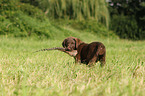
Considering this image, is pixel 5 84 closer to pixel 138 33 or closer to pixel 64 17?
pixel 64 17

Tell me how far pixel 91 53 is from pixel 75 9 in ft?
41.8

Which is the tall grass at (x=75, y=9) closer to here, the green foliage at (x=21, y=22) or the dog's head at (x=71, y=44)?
the green foliage at (x=21, y=22)

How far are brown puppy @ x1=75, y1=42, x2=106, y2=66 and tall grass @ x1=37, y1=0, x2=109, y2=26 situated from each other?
12.0 metres

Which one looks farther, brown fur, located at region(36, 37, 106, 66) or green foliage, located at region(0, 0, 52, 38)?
green foliage, located at region(0, 0, 52, 38)

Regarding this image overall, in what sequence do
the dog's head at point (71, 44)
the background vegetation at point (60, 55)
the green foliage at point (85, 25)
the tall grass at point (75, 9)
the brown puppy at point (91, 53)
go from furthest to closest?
1. the green foliage at point (85, 25)
2. the tall grass at point (75, 9)
3. the dog's head at point (71, 44)
4. the brown puppy at point (91, 53)
5. the background vegetation at point (60, 55)

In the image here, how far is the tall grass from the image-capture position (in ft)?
50.0

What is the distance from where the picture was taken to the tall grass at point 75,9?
15.2 m

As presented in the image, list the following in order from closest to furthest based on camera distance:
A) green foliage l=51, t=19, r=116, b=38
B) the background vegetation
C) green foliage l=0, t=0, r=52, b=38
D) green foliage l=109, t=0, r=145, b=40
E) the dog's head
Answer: the background vegetation → the dog's head → green foliage l=0, t=0, r=52, b=38 → green foliage l=51, t=19, r=116, b=38 → green foliage l=109, t=0, r=145, b=40

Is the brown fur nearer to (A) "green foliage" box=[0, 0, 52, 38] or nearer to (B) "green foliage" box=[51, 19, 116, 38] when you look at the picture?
(A) "green foliage" box=[0, 0, 52, 38]

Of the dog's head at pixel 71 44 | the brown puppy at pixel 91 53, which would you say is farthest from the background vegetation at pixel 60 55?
the dog's head at pixel 71 44

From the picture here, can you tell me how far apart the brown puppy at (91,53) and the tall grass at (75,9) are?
12.0m

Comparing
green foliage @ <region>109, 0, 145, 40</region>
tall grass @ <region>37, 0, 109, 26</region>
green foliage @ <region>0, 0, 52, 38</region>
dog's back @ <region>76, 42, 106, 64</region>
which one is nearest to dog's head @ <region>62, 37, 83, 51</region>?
dog's back @ <region>76, 42, 106, 64</region>

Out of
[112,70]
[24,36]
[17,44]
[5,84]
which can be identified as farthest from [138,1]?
[5,84]

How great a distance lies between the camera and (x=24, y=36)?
977 cm
